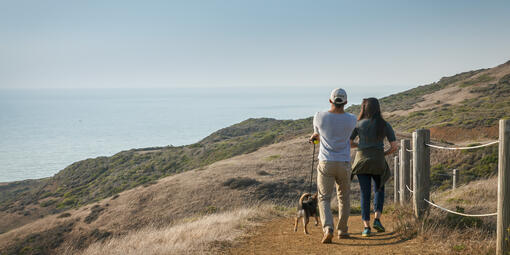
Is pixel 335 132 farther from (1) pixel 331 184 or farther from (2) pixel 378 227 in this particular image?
(2) pixel 378 227

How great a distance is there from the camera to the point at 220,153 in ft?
194

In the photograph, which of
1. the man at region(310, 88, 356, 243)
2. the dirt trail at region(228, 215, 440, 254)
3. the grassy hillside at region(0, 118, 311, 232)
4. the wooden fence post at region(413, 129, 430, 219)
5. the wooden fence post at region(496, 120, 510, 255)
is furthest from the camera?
the grassy hillside at region(0, 118, 311, 232)

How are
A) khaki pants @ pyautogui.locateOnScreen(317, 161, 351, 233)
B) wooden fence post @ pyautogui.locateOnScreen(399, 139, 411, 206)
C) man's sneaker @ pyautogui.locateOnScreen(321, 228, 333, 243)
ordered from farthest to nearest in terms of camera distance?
wooden fence post @ pyautogui.locateOnScreen(399, 139, 411, 206) → man's sneaker @ pyautogui.locateOnScreen(321, 228, 333, 243) → khaki pants @ pyautogui.locateOnScreen(317, 161, 351, 233)

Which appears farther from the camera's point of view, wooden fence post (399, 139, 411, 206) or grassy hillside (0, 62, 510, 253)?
grassy hillside (0, 62, 510, 253)

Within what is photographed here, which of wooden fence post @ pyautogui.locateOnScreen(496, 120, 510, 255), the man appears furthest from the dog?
wooden fence post @ pyautogui.locateOnScreen(496, 120, 510, 255)

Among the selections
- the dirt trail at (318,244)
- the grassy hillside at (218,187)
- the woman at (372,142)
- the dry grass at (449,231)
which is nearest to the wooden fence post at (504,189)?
the dry grass at (449,231)

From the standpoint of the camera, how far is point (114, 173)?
62.8 meters

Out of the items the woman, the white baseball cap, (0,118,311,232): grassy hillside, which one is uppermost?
the white baseball cap

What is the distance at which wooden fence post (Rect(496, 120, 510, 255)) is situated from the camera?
4180 mm

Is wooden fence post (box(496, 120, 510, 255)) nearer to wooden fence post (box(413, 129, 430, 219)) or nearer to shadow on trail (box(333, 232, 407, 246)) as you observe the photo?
shadow on trail (box(333, 232, 407, 246))

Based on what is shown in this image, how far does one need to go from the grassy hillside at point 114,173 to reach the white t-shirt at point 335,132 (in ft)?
137

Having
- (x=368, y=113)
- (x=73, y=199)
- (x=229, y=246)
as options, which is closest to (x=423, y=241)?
(x=368, y=113)

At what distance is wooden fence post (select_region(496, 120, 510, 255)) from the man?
1.91 meters

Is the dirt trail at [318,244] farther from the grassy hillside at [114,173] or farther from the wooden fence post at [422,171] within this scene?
the grassy hillside at [114,173]
